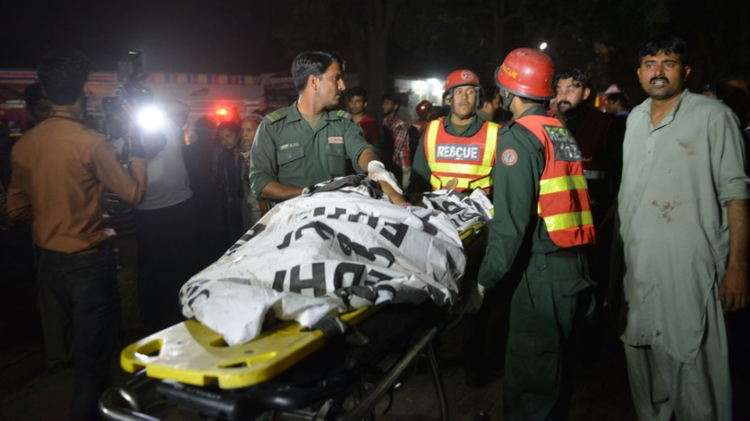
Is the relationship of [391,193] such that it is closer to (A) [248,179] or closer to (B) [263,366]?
(B) [263,366]

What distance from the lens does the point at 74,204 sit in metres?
2.73

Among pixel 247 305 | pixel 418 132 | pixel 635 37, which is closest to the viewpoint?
pixel 247 305

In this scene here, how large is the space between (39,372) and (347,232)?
335 centimetres

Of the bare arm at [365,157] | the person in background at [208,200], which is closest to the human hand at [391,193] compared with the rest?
the bare arm at [365,157]

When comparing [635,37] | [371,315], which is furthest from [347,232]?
[635,37]

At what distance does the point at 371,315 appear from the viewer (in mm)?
1895

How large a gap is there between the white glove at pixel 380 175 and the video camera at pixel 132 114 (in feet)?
4.29

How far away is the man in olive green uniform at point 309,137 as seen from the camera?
3.26 m

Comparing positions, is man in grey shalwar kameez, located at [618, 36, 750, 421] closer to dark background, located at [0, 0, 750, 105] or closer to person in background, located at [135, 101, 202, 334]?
person in background, located at [135, 101, 202, 334]

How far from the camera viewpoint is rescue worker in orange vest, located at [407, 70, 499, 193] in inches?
148

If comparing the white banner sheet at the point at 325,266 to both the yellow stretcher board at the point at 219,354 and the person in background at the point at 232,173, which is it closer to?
the yellow stretcher board at the point at 219,354

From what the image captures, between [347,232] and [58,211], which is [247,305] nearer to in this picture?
[347,232]

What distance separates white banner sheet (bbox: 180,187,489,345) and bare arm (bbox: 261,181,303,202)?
0.59 m

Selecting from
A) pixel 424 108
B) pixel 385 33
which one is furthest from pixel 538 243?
pixel 385 33
